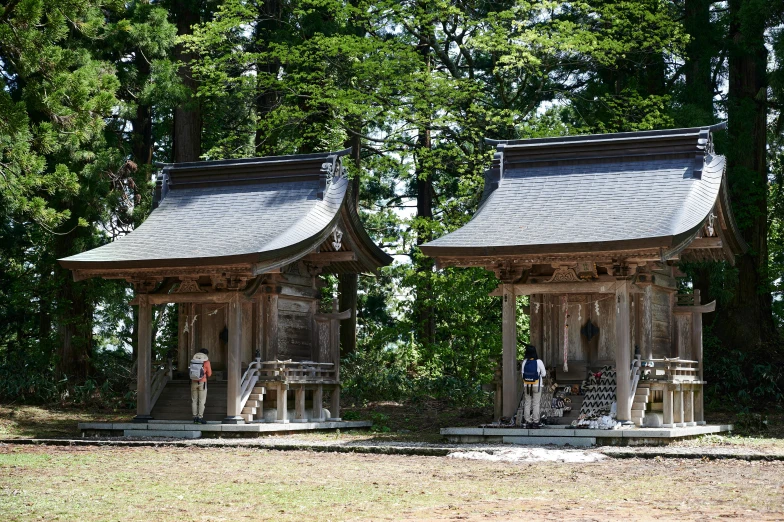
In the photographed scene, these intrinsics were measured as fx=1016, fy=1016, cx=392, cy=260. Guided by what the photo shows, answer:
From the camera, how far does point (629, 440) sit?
1672 cm

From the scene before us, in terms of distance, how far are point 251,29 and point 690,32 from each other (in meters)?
13.2

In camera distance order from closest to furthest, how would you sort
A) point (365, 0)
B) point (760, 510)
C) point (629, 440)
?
point (760, 510) → point (629, 440) → point (365, 0)

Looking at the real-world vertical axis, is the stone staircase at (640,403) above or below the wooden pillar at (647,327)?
below

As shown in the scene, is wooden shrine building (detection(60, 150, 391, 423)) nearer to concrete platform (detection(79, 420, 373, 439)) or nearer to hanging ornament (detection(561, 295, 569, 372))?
concrete platform (detection(79, 420, 373, 439))

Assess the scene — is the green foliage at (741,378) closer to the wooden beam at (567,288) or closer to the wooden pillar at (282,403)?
the wooden beam at (567,288)

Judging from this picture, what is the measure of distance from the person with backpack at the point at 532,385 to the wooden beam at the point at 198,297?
217 inches

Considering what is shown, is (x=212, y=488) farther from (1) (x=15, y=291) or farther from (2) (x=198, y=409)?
(1) (x=15, y=291)

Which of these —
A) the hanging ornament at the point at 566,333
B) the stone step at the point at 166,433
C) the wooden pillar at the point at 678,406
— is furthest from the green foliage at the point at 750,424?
the stone step at the point at 166,433

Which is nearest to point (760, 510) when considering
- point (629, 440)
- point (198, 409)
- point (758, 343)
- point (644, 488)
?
point (644, 488)

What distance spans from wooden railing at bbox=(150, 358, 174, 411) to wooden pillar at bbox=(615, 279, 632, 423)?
9.14 metres

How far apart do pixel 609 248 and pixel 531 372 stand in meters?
2.59

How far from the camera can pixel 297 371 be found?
20.4 meters

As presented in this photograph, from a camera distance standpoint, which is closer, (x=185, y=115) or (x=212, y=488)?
(x=212, y=488)

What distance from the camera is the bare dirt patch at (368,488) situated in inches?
375
